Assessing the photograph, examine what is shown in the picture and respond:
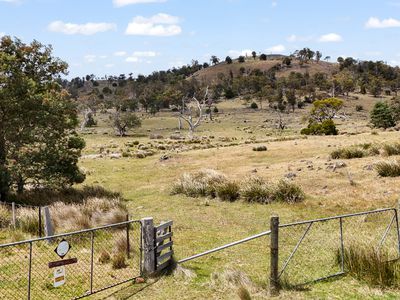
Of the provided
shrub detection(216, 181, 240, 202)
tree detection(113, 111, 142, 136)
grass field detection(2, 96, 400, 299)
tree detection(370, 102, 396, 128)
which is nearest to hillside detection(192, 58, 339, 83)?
tree detection(113, 111, 142, 136)

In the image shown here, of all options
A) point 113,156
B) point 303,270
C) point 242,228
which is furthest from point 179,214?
point 113,156

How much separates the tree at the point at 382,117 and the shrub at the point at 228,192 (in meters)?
47.2

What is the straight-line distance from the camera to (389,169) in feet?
73.9

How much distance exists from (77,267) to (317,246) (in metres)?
7.16

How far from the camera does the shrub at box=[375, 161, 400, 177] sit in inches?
883

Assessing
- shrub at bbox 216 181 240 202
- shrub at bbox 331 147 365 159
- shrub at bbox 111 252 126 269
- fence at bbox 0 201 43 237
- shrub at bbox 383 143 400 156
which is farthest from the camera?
shrub at bbox 331 147 365 159

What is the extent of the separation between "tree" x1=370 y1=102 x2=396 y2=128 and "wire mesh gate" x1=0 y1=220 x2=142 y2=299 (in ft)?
182

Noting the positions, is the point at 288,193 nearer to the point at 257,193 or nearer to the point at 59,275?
the point at 257,193

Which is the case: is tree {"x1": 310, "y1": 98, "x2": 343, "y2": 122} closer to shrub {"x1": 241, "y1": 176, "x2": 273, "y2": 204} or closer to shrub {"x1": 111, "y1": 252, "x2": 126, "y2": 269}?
shrub {"x1": 241, "y1": 176, "x2": 273, "y2": 204}

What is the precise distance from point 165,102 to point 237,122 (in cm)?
4004

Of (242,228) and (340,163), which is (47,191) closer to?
(242,228)

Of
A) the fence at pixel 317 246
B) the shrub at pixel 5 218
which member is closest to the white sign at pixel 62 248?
the fence at pixel 317 246

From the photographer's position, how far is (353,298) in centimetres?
1010

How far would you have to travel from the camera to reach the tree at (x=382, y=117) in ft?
205
